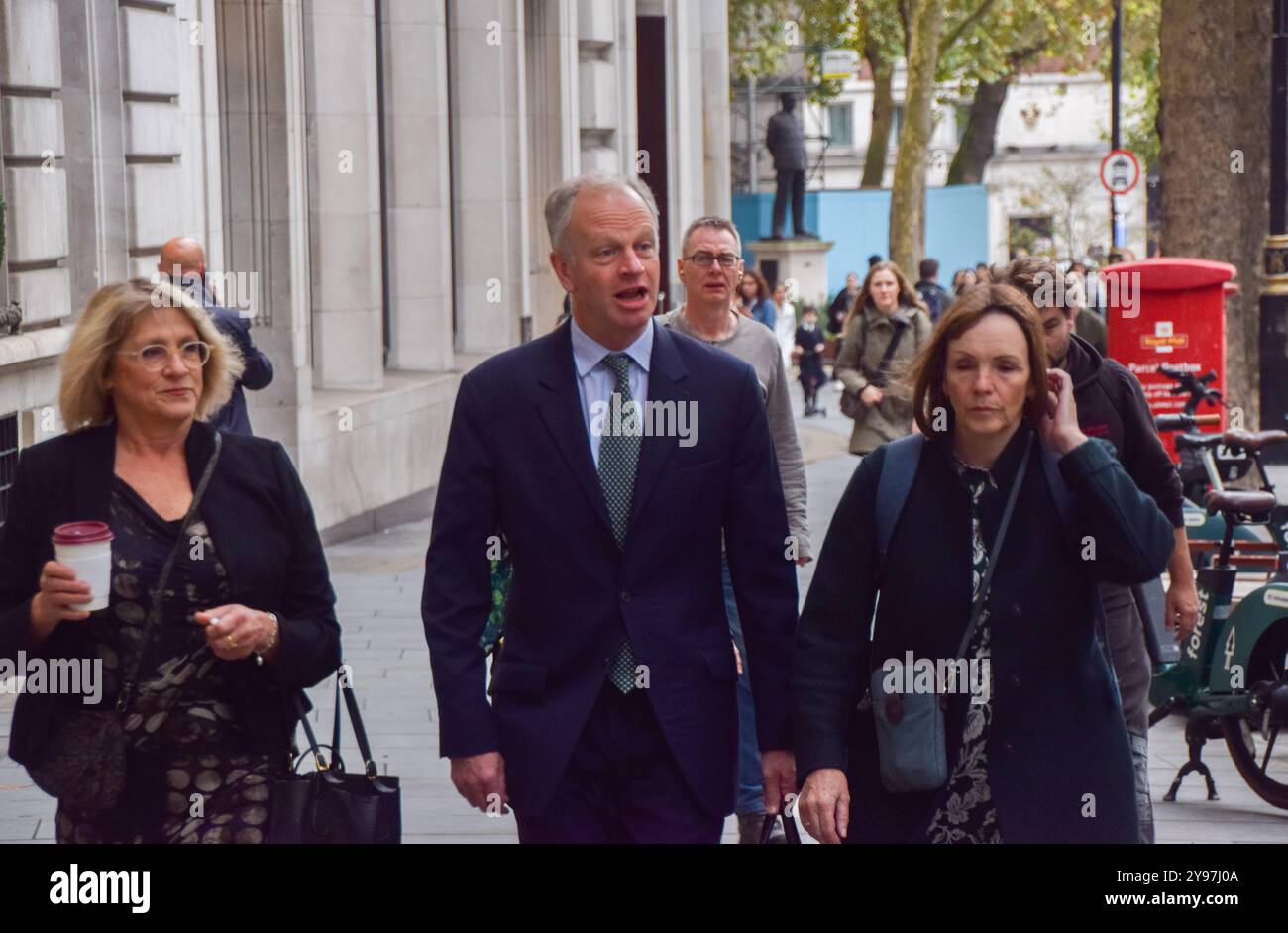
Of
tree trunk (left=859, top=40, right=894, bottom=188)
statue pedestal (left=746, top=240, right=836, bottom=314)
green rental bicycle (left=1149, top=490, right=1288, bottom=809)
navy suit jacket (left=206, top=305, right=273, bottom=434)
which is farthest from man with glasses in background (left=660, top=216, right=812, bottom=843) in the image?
tree trunk (left=859, top=40, right=894, bottom=188)

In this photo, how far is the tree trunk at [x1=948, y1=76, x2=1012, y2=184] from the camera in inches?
2245

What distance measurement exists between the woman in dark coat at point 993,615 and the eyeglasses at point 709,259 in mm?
2953

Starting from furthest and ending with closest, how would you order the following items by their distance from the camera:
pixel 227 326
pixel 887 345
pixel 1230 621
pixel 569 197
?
1. pixel 887 345
2. pixel 227 326
3. pixel 1230 621
4. pixel 569 197

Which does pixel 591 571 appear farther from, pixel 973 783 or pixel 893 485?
pixel 973 783

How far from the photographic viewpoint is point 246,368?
29.5 feet

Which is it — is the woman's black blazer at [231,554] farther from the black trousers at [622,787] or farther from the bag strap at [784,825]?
the bag strap at [784,825]

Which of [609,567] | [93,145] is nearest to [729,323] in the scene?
[609,567]

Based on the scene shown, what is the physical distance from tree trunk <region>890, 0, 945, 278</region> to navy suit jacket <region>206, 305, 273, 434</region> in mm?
30411

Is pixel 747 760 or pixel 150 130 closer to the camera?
pixel 747 760

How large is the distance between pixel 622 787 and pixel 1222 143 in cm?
1348

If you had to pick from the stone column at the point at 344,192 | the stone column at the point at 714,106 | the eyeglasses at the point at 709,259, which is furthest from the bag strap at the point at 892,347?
the stone column at the point at 714,106

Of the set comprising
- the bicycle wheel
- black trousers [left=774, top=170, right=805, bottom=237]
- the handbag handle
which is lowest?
the bicycle wheel

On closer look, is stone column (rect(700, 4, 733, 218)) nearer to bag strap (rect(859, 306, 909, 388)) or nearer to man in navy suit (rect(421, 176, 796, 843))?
bag strap (rect(859, 306, 909, 388))
